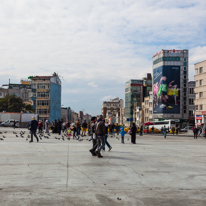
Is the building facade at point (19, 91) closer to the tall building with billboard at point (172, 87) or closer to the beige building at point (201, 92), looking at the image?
the tall building with billboard at point (172, 87)

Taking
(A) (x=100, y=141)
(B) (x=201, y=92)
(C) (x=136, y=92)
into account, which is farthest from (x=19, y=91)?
(A) (x=100, y=141)

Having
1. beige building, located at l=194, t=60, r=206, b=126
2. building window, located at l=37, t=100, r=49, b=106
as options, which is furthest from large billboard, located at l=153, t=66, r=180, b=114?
building window, located at l=37, t=100, r=49, b=106

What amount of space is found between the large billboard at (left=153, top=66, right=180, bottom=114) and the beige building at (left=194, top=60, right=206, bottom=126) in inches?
1457

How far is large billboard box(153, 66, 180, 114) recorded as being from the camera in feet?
370

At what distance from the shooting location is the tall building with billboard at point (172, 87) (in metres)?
113

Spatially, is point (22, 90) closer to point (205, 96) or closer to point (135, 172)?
point (205, 96)

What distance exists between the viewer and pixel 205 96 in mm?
71875

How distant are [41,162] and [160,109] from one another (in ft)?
342

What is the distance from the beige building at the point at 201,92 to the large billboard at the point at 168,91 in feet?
121

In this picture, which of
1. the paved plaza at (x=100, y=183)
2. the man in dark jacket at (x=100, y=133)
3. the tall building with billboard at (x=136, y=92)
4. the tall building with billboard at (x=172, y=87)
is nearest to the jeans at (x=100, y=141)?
the man in dark jacket at (x=100, y=133)

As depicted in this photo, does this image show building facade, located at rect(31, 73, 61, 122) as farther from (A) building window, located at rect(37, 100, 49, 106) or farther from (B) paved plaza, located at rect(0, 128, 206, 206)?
(B) paved plaza, located at rect(0, 128, 206, 206)

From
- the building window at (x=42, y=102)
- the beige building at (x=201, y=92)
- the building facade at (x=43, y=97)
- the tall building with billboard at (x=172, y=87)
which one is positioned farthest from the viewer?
the tall building with billboard at (x=172, y=87)

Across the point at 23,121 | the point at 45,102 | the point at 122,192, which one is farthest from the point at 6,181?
the point at 45,102

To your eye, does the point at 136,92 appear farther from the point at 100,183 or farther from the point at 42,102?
the point at 100,183
